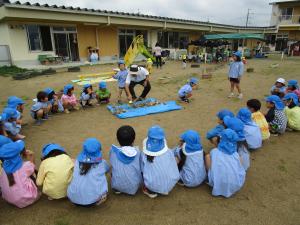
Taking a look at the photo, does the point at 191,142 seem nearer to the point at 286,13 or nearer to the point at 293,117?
the point at 293,117

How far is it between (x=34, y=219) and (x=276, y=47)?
1285 inches

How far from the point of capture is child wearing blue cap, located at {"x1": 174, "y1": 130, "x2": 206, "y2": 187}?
108 inches

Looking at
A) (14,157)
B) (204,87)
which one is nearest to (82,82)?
(204,87)

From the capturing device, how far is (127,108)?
19.7 feet

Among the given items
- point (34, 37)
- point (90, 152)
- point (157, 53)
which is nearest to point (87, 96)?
point (90, 152)

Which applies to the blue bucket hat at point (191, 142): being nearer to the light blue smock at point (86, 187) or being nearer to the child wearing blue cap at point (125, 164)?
the child wearing blue cap at point (125, 164)

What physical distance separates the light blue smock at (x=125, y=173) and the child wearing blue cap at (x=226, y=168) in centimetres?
87

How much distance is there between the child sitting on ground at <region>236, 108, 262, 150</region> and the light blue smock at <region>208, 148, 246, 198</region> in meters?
1.01

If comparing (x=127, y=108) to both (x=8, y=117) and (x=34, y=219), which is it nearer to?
(x=8, y=117)

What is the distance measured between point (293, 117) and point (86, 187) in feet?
13.1

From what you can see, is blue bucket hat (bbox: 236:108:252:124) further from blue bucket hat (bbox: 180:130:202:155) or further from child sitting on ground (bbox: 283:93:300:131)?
child sitting on ground (bbox: 283:93:300:131)

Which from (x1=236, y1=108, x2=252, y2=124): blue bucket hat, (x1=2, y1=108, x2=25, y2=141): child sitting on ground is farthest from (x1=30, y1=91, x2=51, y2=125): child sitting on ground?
(x1=236, y1=108, x2=252, y2=124): blue bucket hat

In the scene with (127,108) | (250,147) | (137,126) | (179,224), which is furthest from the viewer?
(127,108)

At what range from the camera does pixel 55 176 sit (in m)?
2.49
